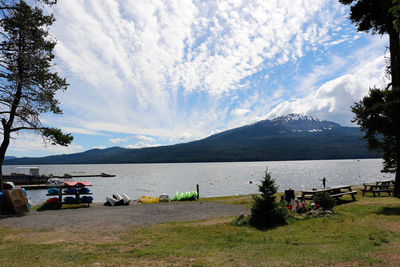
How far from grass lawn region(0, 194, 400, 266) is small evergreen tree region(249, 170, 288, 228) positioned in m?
0.73

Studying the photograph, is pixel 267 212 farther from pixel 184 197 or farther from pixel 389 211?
pixel 184 197

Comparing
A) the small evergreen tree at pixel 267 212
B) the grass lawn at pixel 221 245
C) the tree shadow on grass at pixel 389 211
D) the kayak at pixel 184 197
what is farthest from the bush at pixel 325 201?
the kayak at pixel 184 197

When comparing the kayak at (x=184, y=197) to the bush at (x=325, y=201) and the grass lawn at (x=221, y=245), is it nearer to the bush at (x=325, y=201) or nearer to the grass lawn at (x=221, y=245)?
the grass lawn at (x=221, y=245)

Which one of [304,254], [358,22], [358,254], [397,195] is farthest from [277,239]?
[358,22]

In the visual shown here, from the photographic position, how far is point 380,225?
438 inches

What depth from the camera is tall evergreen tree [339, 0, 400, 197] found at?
1705 centimetres

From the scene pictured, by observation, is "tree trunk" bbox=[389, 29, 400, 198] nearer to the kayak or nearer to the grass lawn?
the grass lawn

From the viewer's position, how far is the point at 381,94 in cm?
1836

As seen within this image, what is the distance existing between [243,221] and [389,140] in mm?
19110

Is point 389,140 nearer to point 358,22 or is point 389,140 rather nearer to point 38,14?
point 358,22

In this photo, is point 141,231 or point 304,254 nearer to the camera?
point 304,254

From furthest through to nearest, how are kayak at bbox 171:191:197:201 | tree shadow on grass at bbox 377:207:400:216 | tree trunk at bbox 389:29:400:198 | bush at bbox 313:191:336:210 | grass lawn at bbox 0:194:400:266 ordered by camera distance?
kayak at bbox 171:191:197:201, tree trunk at bbox 389:29:400:198, bush at bbox 313:191:336:210, tree shadow on grass at bbox 377:207:400:216, grass lawn at bbox 0:194:400:266

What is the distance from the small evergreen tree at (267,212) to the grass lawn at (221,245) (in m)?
0.73

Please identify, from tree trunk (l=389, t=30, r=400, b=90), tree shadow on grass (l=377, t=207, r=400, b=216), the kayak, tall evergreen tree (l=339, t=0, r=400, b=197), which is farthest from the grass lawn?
the kayak
